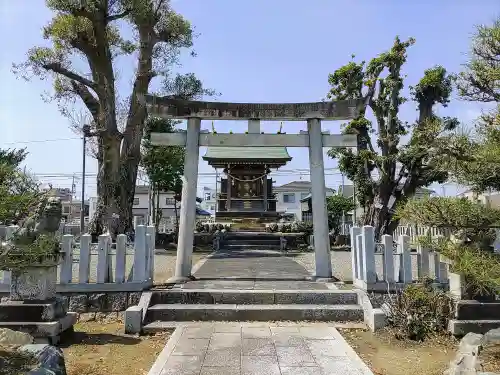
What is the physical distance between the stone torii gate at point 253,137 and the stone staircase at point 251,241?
31.8 feet

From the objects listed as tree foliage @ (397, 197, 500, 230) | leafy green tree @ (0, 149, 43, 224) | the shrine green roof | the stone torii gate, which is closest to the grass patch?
leafy green tree @ (0, 149, 43, 224)

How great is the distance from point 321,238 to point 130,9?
1282 cm

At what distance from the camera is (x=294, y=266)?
40.1 ft

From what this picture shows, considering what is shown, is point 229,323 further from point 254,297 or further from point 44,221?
point 44,221

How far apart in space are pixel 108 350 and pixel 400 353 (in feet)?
12.8

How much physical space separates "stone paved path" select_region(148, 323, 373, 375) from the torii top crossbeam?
485cm

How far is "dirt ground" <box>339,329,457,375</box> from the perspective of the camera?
200 inches

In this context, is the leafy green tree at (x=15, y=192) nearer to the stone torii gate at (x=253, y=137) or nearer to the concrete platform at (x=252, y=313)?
the concrete platform at (x=252, y=313)

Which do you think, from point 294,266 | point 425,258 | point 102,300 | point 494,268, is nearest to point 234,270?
point 294,266

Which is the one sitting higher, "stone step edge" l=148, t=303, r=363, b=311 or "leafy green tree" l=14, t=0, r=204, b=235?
"leafy green tree" l=14, t=0, r=204, b=235

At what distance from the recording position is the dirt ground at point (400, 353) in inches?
200

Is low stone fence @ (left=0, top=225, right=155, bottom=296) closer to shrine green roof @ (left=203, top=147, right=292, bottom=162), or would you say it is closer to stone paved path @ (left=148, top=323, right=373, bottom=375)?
stone paved path @ (left=148, top=323, right=373, bottom=375)

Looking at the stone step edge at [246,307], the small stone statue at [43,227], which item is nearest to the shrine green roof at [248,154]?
the stone step edge at [246,307]

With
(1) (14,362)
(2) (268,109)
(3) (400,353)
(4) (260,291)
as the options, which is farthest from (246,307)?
(2) (268,109)
